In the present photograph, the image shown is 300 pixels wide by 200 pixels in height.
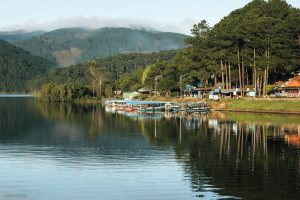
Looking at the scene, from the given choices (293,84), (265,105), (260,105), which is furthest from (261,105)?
(293,84)

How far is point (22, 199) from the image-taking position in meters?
31.1

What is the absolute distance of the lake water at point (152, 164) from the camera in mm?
33625

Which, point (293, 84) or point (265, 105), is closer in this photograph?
point (265, 105)

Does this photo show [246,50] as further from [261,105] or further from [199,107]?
[199,107]

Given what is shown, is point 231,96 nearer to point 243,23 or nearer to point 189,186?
point 243,23

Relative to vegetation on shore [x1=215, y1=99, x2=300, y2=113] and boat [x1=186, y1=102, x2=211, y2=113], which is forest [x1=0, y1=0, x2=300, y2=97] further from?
boat [x1=186, y1=102, x2=211, y2=113]

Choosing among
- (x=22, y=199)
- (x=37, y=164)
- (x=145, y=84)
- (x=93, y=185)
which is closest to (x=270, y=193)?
(x=93, y=185)

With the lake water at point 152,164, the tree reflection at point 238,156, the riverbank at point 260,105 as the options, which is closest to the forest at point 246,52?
the riverbank at point 260,105

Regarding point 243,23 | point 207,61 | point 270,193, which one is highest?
point 243,23

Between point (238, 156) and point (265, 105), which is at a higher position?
point (265, 105)

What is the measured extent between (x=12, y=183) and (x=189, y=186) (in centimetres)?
1355

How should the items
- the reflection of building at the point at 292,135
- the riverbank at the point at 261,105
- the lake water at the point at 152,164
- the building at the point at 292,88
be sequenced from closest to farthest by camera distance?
the lake water at the point at 152,164
the reflection of building at the point at 292,135
the riverbank at the point at 261,105
the building at the point at 292,88

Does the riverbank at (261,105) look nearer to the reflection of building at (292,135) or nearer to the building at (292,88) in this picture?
the building at (292,88)

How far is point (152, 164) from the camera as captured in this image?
44094mm
